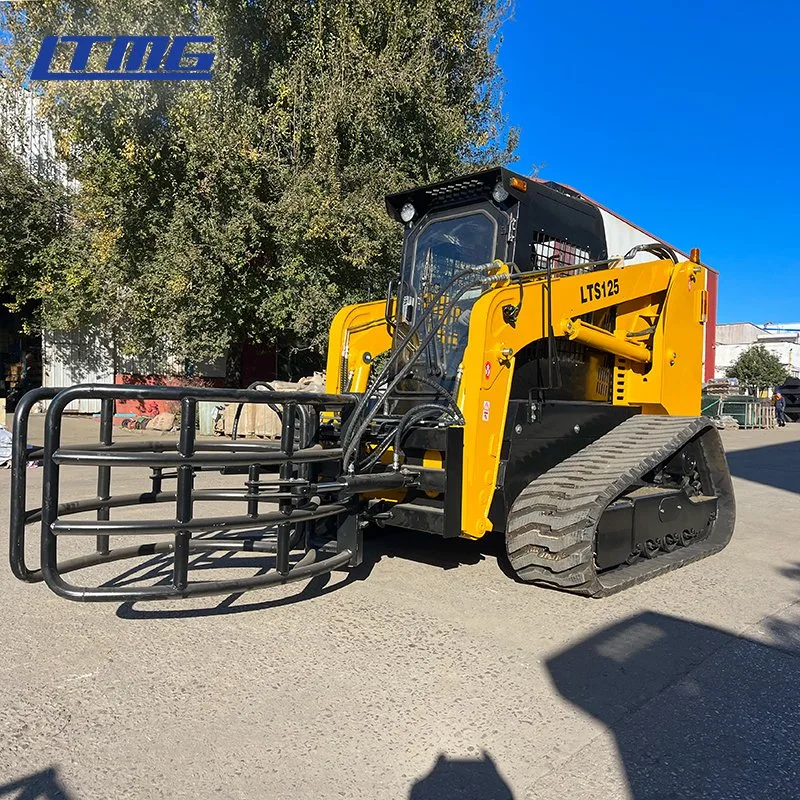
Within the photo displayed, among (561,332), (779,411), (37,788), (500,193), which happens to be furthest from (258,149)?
(779,411)

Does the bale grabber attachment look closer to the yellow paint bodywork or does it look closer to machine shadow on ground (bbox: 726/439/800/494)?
the yellow paint bodywork

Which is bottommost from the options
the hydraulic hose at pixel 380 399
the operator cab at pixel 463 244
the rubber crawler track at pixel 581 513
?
the rubber crawler track at pixel 581 513

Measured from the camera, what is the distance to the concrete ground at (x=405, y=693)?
2531 millimetres

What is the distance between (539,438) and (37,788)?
348cm

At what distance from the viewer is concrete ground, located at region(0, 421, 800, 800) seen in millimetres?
2531

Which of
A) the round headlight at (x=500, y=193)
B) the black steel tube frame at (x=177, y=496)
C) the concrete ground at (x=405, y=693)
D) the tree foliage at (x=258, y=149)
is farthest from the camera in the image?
the tree foliage at (x=258, y=149)

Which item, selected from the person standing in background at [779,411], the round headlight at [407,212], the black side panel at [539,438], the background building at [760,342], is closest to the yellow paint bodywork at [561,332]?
the black side panel at [539,438]

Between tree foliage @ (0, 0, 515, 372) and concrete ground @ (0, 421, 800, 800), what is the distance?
938 centimetres

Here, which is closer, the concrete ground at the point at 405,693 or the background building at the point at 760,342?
the concrete ground at the point at 405,693

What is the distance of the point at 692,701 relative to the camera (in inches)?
126

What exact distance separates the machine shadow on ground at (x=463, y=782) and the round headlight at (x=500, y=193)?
366 centimetres

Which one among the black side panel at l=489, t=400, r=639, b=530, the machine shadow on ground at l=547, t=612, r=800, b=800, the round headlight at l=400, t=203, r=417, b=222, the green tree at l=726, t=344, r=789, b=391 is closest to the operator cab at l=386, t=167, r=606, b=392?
the round headlight at l=400, t=203, r=417, b=222

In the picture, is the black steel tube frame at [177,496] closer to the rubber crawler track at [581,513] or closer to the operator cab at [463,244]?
the rubber crawler track at [581,513]

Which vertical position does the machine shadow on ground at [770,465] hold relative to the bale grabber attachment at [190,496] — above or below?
below
